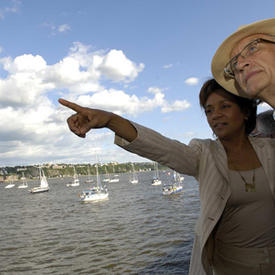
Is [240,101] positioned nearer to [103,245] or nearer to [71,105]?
[71,105]

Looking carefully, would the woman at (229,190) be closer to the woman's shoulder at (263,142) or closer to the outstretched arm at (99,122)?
the woman's shoulder at (263,142)

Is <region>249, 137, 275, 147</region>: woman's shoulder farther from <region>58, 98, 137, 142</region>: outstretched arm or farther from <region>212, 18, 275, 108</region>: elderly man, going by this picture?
<region>58, 98, 137, 142</region>: outstretched arm

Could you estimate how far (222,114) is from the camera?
1768 mm

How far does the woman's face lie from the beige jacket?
0.11 metres

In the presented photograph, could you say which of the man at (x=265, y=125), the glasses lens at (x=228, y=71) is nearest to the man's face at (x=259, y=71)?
the glasses lens at (x=228, y=71)

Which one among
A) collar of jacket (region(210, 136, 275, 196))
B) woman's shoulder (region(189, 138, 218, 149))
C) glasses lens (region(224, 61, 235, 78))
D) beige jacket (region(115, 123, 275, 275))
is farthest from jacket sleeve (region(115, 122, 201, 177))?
glasses lens (region(224, 61, 235, 78))

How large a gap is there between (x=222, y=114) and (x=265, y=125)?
1215 mm

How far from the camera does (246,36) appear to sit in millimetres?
1574

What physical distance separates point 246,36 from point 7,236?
98.1ft

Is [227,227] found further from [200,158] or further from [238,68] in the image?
[238,68]

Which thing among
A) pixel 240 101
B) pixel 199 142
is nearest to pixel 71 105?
pixel 199 142

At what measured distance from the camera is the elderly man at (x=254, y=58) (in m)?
1.35

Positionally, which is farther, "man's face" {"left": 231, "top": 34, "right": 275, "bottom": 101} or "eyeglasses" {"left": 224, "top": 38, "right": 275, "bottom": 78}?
"eyeglasses" {"left": 224, "top": 38, "right": 275, "bottom": 78}

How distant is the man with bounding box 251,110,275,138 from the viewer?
8.55 feet
